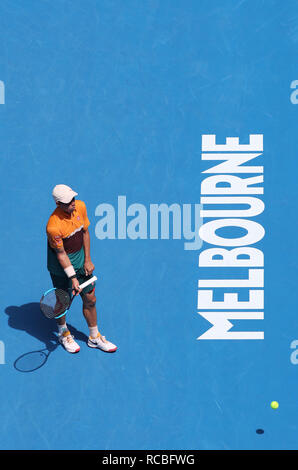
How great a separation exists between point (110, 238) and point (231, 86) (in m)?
2.79

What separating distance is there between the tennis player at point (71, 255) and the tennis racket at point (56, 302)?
0.43ft

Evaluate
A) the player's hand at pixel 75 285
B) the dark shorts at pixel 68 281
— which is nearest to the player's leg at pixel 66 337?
the dark shorts at pixel 68 281

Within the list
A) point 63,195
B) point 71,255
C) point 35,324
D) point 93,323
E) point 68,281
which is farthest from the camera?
point 35,324

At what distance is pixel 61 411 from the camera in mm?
8172

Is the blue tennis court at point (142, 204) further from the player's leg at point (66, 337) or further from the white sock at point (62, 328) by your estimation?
the white sock at point (62, 328)

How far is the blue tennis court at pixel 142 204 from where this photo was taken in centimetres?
817

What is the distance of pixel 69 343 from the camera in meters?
8.79

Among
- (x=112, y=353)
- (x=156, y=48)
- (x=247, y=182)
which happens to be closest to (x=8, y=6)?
(x=156, y=48)

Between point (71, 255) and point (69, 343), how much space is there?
118 cm

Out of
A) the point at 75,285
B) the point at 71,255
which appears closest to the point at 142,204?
the point at 71,255

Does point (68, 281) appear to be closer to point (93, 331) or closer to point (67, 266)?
point (67, 266)
